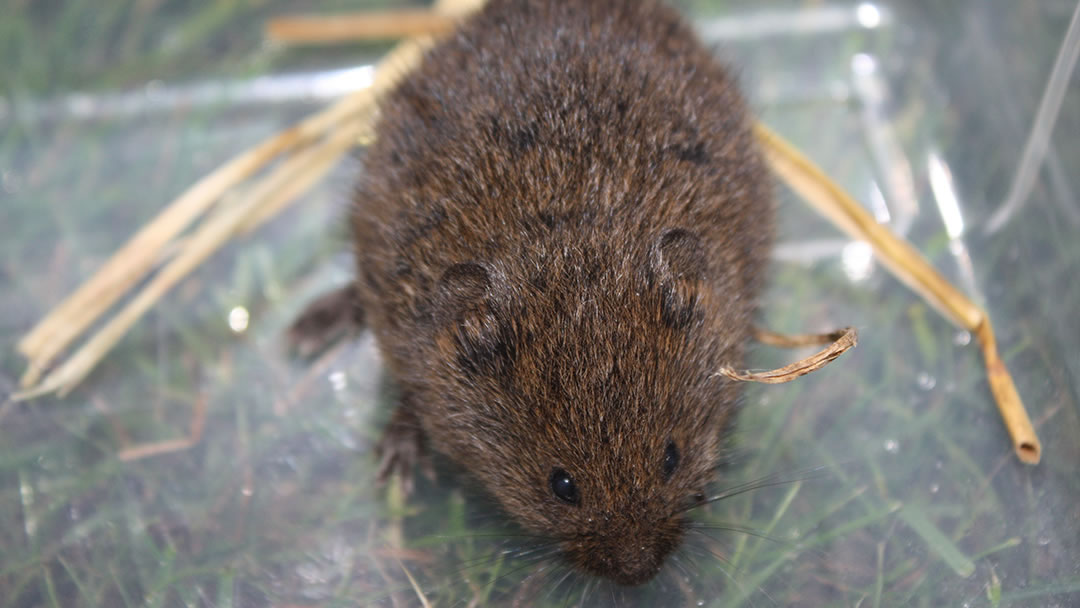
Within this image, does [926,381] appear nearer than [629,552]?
No

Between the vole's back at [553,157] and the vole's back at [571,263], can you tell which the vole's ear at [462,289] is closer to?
the vole's back at [571,263]

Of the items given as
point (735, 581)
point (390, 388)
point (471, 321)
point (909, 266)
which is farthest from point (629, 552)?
point (909, 266)

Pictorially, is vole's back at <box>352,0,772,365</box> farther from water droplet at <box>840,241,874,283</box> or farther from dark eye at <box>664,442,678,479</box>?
water droplet at <box>840,241,874,283</box>

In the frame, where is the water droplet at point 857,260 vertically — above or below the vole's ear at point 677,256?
below

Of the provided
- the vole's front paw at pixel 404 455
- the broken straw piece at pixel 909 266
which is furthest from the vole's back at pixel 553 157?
the broken straw piece at pixel 909 266

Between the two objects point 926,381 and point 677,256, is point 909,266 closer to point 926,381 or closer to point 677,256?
point 926,381
